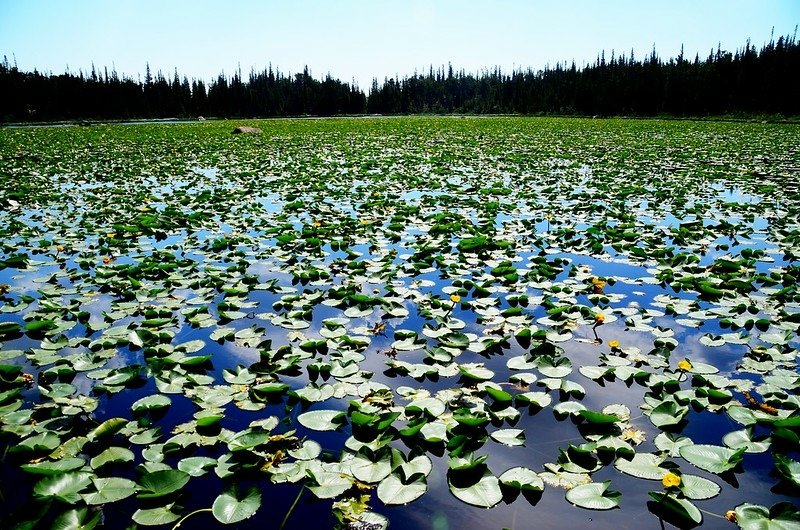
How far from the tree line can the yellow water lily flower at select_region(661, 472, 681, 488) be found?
184ft

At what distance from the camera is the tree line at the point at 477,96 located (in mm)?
49906

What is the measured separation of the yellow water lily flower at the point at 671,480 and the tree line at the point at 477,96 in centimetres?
5600

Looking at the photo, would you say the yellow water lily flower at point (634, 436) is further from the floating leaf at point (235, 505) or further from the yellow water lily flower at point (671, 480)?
the floating leaf at point (235, 505)

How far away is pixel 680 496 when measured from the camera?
188 centimetres

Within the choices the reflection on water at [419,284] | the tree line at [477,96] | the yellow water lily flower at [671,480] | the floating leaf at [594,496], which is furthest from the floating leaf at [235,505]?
the tree line at [477,96]

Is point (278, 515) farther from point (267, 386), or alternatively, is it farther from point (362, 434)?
point (267, 386)

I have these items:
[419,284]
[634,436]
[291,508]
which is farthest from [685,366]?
[291,508]

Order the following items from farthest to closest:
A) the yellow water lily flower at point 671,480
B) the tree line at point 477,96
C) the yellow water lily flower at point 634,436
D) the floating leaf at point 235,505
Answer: the tree line at point 477,96, the yellow water lily flower at point 634,436, the yellow water lily flower at point 671,480, the floating leaf at point 235,505

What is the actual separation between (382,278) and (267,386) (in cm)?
202

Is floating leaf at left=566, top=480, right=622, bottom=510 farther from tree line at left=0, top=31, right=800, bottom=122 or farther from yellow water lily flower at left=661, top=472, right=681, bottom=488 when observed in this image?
tree line at left=0, top=31, right=800, bottom=122

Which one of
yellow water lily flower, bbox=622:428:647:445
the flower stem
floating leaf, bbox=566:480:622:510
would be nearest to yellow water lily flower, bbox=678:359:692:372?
yellow water lily flower, bbox=622:428:647:445

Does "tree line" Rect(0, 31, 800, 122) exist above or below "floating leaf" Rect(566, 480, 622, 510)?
above

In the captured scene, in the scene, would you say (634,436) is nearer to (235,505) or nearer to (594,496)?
Result: (594,496)

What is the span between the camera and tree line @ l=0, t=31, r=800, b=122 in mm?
49906
